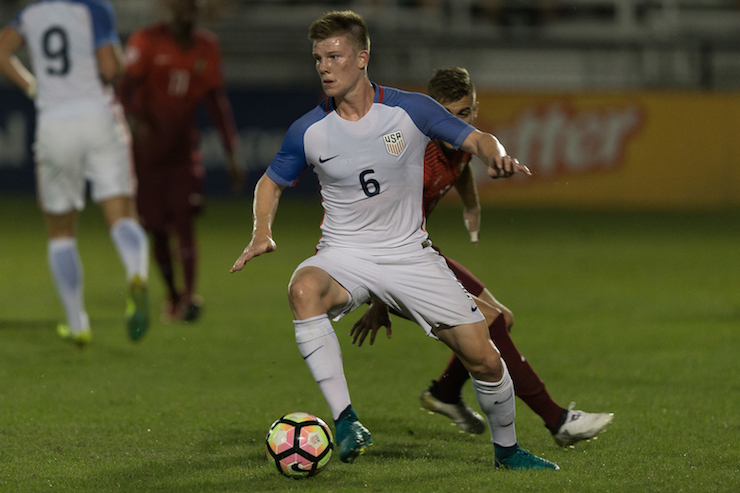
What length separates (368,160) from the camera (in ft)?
13.3

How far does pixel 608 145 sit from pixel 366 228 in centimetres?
1407

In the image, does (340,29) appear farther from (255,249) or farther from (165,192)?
(165,192)

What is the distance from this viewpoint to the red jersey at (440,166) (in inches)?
176

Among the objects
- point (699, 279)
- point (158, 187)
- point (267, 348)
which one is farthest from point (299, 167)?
point (699, 279)

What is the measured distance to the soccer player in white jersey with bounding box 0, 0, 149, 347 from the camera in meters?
6.60

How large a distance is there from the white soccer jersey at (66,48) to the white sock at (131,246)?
2.50ft

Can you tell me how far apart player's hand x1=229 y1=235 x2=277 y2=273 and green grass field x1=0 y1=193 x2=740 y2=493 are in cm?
80

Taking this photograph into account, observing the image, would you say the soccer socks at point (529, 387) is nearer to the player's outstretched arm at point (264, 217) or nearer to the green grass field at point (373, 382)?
the green grass field at point (373, 382)

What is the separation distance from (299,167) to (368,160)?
0.98ft

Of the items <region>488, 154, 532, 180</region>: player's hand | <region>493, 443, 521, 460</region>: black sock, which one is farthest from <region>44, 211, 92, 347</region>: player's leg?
<region>488, 154, 532, 180</region>: player's hand

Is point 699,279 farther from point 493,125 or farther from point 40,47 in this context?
point 493,125

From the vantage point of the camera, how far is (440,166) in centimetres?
448

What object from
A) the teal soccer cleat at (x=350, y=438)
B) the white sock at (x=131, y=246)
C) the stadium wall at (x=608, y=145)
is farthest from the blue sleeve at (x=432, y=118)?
the stadium wall at (x=608, y=145)

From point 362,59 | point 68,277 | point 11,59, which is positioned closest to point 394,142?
point 362,59
